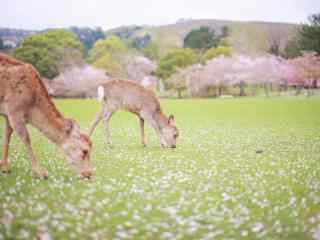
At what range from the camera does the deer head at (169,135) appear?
30.3ft

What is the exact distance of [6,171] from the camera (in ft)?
17.6

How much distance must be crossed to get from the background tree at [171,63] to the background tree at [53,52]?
18.3 metres

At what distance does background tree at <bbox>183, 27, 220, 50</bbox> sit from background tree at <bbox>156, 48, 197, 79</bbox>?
6.28 metres

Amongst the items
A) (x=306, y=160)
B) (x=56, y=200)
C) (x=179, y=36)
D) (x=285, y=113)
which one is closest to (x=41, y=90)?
(x=56, y=200)

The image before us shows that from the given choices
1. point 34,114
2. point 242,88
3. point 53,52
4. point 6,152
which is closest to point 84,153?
point 34,114

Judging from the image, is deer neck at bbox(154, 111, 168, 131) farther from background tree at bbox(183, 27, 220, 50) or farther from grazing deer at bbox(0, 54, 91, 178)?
background tree at bbox(183, 27, 220, 50)

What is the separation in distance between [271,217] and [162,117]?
6123 mm

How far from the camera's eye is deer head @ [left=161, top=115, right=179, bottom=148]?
30.3ft

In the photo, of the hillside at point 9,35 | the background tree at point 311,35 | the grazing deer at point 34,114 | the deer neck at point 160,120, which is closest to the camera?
the grazing deer at point 34,114

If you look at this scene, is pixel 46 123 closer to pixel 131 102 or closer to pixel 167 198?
pixel 167 198

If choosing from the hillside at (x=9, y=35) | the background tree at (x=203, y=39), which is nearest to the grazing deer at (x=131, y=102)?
the hillside at (x=9, y=35)

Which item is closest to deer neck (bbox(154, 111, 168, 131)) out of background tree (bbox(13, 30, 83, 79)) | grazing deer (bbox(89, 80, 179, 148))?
grazing deer (bbox(89, 80, 179, 148))

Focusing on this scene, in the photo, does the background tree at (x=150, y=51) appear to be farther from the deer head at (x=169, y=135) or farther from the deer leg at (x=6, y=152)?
the deer leg at (x=6, y=152)

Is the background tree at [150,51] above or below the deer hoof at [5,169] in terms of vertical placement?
above
